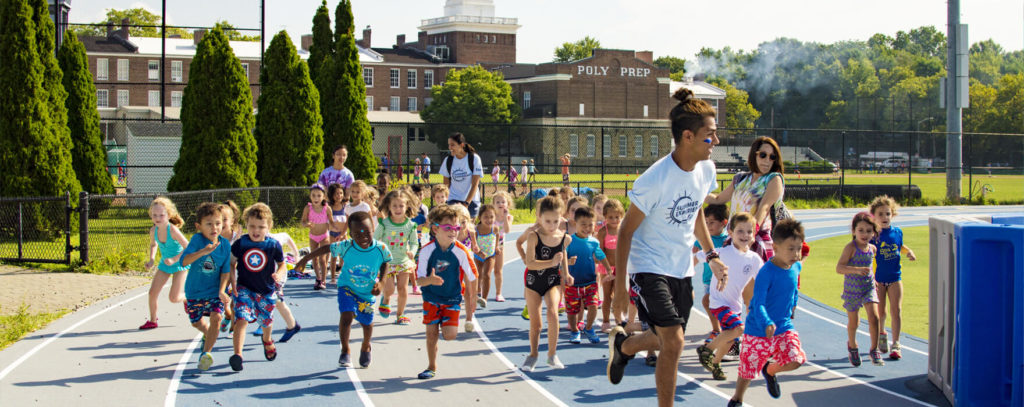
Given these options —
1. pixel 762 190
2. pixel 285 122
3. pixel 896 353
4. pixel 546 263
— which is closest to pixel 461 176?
pixel 546 263

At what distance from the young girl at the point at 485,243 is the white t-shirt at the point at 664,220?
199 inches

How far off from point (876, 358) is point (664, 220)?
363cm

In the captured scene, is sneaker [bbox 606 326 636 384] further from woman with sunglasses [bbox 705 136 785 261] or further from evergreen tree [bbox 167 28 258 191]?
evergreen tree [bbox 167 28 258 191]

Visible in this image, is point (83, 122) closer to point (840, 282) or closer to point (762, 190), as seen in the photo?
point (840, 282)

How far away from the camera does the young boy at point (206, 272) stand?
8.64 m

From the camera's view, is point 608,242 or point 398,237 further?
point 398,237

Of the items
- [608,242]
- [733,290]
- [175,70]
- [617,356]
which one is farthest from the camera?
[175,70]

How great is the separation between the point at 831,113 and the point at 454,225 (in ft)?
403

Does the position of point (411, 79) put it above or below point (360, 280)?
above

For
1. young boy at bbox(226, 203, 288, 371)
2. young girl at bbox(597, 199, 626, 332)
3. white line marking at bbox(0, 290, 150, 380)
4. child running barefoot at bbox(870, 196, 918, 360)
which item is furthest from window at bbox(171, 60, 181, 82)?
child running barefoot at bbox(870, 196, 918, 360)

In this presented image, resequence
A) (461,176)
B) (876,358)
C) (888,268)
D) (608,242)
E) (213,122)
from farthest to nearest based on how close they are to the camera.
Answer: (213,122), (461,176), (608,242), (888,268), (876,358)

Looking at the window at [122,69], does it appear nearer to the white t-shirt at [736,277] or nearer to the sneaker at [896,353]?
the white t-shirt at [736,277]

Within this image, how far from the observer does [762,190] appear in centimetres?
840

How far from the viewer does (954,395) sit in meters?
7.15
